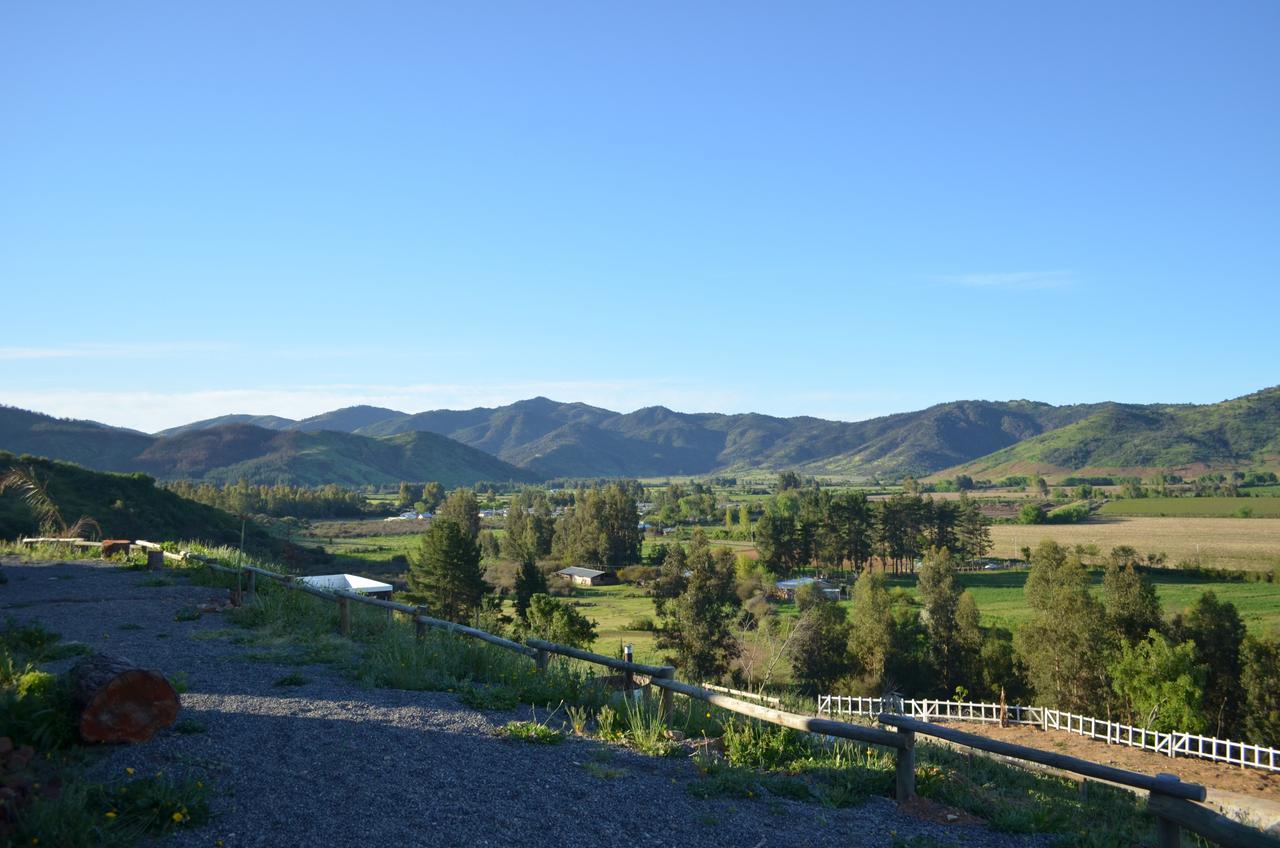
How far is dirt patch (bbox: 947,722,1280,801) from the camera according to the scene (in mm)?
23047

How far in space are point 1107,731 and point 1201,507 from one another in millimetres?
114147

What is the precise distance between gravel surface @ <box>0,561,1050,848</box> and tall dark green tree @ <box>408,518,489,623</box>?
146 feet

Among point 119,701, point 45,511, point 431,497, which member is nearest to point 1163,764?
point 119,701

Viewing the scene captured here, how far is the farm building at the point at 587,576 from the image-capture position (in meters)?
81.7

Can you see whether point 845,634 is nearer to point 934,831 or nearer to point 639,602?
point 639,602

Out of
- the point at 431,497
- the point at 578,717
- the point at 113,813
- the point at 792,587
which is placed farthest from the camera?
the point at 431,497

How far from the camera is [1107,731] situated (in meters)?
29.8

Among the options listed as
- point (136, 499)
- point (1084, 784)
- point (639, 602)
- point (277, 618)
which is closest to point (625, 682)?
point (277, 618)

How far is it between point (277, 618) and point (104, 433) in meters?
223

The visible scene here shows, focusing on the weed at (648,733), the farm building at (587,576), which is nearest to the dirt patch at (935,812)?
the weed at (648,733)

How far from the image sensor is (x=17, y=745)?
5.61 m

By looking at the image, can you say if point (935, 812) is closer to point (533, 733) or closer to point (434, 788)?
point (533, 733)

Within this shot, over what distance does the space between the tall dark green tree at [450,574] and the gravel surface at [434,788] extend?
4441 cm

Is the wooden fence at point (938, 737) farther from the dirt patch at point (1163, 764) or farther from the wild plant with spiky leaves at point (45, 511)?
the wild plant with spiky leaves at point (45, 511)
